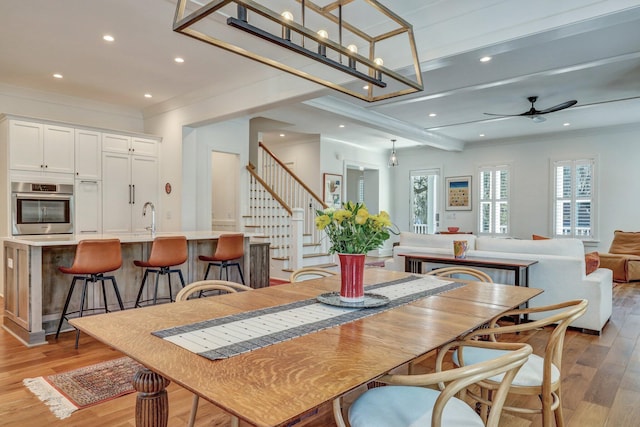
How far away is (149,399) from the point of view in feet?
4.31

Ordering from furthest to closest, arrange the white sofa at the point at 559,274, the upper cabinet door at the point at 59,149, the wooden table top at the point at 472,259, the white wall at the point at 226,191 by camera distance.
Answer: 1. the white wall at the point at 226,191
2. the upper cabinet door at the point at 59,149
3. the wooden table top at the point at 472,259
4. the white sofa at the point at 559,274

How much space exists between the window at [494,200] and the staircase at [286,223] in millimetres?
4419

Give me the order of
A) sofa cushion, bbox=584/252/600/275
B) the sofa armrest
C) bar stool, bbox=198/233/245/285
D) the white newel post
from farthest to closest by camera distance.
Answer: the sofa armrest
the white newel post
bar stool, bbox=198/233/245/285
sofa cushion, bbox=584/252/600/275

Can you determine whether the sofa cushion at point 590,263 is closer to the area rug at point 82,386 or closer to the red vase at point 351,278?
the red vase at point 351,278

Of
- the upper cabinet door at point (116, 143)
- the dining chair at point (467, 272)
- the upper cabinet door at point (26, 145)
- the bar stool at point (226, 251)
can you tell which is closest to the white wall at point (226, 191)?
the upper cabinet door at point (116, 143)

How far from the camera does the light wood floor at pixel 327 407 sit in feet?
7.17

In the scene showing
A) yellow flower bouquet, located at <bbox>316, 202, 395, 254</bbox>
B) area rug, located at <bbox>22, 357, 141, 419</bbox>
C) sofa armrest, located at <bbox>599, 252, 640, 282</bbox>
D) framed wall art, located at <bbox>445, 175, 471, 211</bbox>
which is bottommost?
area rug, located at <bbox>22, 357, 141, 419</bbox>

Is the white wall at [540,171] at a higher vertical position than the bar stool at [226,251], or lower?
higher

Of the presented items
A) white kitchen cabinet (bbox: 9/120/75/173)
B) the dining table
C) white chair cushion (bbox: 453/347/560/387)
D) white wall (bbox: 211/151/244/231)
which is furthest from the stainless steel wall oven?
white chair cushion (bbox: 453/347/560/387)

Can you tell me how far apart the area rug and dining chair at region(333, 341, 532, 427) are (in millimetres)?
1831

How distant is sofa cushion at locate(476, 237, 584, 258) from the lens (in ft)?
13.5

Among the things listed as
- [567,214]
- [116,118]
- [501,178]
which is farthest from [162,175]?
[567,214]

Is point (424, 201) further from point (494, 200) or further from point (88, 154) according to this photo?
point (88, 154)

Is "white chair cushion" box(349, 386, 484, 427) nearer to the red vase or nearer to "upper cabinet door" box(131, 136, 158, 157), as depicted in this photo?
the red vase
